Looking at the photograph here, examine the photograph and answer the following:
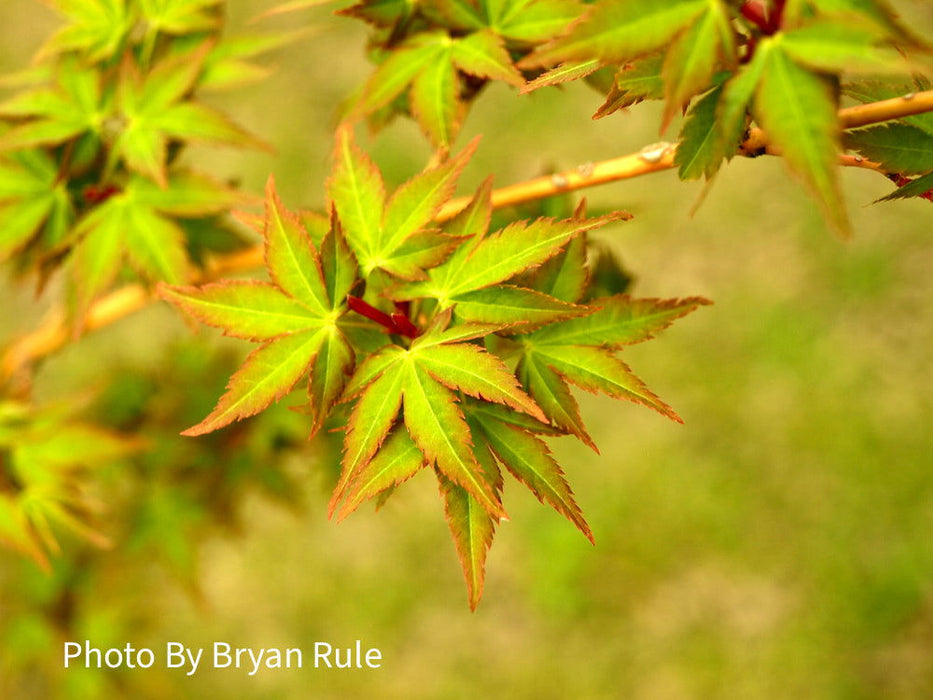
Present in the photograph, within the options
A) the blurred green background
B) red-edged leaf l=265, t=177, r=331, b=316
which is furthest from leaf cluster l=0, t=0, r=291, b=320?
the blurred green background

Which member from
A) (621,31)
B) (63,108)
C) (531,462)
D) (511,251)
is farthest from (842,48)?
(63,108)

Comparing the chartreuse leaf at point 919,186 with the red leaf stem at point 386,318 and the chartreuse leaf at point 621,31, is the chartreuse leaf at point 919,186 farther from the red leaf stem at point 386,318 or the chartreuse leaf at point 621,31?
the red leaf stem at point 386,318

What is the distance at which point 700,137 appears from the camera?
2.19 feet

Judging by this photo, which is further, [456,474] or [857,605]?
[857,605]

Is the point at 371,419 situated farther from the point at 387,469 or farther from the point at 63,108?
the point at 63,108

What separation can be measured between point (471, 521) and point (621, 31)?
0.44m

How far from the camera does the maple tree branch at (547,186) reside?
688 millimetres

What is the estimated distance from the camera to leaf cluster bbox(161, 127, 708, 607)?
2.38ft

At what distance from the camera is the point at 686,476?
2.41 meters

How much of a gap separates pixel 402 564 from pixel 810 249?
1.63 m

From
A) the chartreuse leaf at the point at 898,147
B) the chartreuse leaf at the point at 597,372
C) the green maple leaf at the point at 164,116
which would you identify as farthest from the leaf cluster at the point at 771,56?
the green maple leaf at the point at 164,116

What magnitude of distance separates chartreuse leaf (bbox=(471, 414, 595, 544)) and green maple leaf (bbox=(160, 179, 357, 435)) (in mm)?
156

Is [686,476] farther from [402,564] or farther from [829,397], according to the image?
[402,564]

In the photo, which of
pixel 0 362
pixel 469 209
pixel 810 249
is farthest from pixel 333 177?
pixel 810 249
